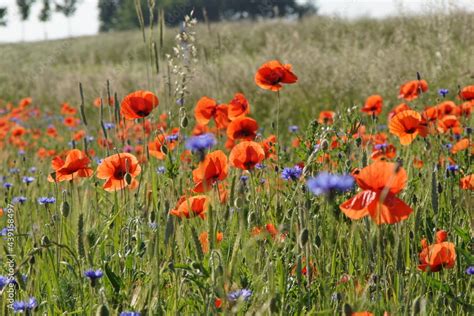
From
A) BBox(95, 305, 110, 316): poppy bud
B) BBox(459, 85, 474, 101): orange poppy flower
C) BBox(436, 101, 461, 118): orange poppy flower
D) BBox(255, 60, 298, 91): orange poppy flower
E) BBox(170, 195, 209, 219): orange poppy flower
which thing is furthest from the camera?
BBox(436, 101, 461, 118): orange poppy flower

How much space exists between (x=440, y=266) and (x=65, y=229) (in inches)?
42.0

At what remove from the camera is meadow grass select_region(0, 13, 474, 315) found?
4.10 ft

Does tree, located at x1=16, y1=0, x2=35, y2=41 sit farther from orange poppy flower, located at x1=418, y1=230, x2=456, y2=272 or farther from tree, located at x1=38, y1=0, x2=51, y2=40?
orange poppy flower, located at x1=418, y1=230, x2=456, y2=272

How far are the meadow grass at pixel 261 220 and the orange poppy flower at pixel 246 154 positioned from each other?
10 centimetres

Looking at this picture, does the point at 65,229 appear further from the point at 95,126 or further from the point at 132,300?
the point at 95,126

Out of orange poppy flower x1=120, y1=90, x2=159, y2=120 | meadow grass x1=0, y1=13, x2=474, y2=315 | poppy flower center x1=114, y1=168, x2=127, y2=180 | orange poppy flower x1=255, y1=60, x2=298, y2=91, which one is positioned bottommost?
meadow grass x1=0, y1=13, x2=474, y2=315

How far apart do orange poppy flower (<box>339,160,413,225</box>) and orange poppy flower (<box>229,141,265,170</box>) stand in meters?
0.58

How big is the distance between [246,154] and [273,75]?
0.48 m

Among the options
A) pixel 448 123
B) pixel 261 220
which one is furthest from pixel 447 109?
pixel 261 220

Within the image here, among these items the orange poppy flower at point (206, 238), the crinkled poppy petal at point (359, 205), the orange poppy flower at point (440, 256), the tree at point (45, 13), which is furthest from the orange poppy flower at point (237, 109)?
the tree at point (45, 13)

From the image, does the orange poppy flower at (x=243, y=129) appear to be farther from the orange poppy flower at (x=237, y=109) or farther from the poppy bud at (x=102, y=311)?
the poppy bud at (x=102, y=311)

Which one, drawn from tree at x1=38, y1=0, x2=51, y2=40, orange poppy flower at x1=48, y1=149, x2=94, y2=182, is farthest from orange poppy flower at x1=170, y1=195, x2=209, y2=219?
tree at x1=38, y1=0, x2=51, y2=40

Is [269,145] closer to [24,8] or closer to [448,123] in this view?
[448,123]

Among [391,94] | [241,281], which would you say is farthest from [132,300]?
[391,94]
